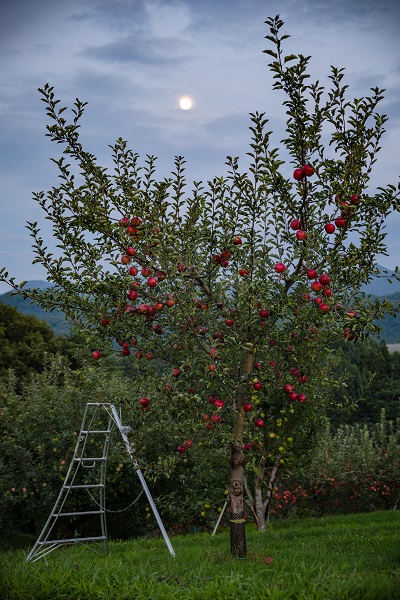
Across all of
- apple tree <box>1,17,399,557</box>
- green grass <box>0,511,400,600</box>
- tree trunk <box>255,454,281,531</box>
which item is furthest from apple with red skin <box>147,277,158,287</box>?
tree trunk <box>255,454,281,531</box>

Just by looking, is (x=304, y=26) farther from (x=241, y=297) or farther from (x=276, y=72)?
(x=241, y=297)

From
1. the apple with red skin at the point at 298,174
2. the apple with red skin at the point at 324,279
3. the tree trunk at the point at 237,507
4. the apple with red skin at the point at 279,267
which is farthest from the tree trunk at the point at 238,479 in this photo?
the apple with red skin at the point at 298,174

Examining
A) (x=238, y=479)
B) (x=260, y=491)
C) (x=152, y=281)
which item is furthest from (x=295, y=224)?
(x=260, y=491)

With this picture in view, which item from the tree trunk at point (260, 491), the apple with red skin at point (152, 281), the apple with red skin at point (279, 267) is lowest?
the tree trunk at point (260, 491)

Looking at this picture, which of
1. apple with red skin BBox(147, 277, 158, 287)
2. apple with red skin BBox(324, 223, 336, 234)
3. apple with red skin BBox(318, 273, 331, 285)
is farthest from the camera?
apple with red skin BBox(324, 223, 336, 234)

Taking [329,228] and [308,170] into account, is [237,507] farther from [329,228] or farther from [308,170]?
[308,170]

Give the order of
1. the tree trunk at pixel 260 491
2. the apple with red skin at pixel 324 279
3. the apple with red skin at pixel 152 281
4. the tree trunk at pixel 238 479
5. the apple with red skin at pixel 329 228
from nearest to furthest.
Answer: the apple with red skin at pixel 324 279
the apple with red skin at pixel 152 281
the apple with red skin at pixel 329 228
the tree trunk at pixel 238 479
the tree trunk at pixel 260 491

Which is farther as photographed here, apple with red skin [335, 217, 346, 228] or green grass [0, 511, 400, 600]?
apple with red skin [335, 217, 346, 228]

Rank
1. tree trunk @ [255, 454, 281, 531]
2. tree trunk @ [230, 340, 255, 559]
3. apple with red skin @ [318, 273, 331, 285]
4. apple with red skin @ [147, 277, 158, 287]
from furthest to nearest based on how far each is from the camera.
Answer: tree trunk @ [255, 454, 281, 531]
tree trunk @ [230, 340, 255, 559]
apple with red skin @ [147, 277, 158, 287]
apple with red skin @ [318, 273, 331, 285]

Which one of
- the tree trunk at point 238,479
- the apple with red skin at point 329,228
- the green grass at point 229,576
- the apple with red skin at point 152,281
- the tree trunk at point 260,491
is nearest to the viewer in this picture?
the green grass at point 229,576

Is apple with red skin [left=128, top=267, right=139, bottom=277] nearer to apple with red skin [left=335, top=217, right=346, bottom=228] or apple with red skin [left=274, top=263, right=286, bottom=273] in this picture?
apple with red skin [left=274, top=263, right=286, bottom=273]

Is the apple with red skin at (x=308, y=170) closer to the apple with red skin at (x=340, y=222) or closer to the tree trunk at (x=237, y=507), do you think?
the apple with red skin at (x=340, y=222)

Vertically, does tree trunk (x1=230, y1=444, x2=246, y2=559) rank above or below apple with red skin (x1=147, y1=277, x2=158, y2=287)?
below

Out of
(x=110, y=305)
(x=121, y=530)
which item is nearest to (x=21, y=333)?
(x=121, y=530)
